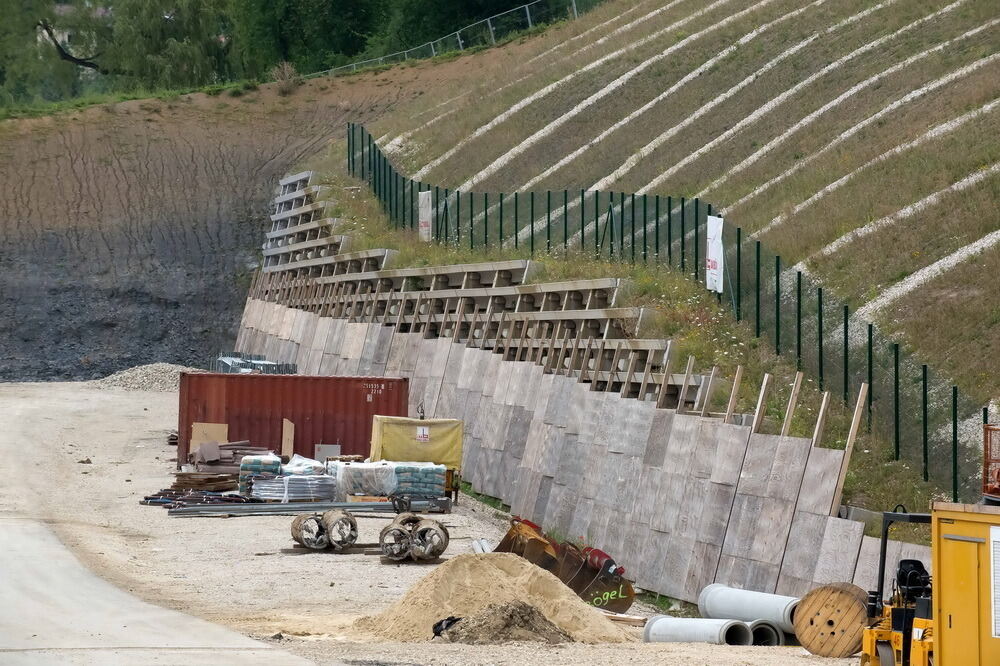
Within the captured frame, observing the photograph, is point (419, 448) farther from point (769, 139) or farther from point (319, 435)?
point (769, 139)

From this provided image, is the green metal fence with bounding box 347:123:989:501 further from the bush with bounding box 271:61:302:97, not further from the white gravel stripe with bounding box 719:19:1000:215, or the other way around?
the bush with bounding box 271:61:302:97

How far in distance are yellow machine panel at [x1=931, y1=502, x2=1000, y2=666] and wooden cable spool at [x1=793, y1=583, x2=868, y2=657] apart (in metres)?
4.31

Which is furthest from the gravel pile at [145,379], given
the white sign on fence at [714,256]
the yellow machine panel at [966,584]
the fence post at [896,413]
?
the yellow machine panel at [966,584]

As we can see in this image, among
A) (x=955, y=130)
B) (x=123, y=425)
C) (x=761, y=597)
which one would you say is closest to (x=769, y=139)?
(x=955, y=130)

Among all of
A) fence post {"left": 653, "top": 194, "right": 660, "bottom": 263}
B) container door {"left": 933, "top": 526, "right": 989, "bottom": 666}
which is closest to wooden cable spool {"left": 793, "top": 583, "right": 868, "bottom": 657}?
container door {"left": 933, "top": 526, "right": 989, "bottom": 666}

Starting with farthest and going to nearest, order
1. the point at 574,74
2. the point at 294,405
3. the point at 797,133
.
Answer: the point at 574,74 → the point at 797,133 → the point at 294,405

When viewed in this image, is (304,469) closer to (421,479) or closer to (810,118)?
(421,479)

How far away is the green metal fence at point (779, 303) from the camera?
2292 cm

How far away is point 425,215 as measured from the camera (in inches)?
1876

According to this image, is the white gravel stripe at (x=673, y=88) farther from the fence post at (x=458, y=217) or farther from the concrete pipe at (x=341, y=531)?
the concrete pipe at (x=341, y=531)

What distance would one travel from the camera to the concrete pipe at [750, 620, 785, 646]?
1959cm

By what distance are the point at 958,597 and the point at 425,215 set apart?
35764mm

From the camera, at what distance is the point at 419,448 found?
115 feet

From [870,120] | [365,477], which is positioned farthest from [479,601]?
[870,120]
